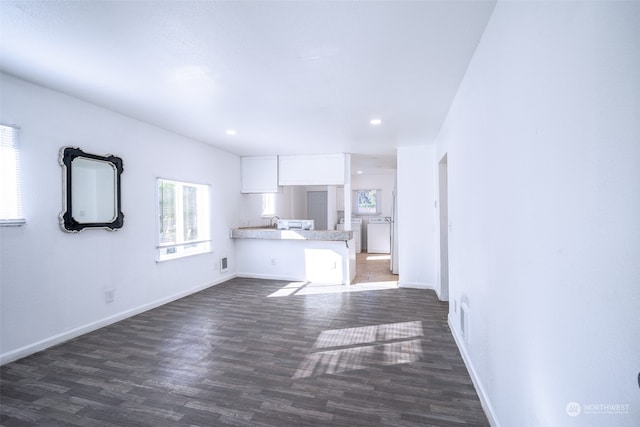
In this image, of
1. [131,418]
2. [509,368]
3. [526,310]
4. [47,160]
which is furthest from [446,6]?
[47,160]

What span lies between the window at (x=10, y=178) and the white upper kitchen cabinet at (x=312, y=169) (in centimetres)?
368

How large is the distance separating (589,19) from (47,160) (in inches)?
153

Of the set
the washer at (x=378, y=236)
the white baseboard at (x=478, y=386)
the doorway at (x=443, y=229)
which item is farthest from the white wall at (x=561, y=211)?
the washer at (x=378, y=236)

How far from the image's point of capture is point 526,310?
3.93 feet

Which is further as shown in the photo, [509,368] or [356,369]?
[356,369]

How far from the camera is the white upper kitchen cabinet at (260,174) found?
5.63 m

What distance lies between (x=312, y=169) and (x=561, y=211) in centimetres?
468

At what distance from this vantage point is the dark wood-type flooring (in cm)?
179

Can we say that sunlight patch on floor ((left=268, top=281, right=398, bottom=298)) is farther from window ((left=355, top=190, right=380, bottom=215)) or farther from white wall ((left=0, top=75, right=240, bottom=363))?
window ((left=355, top=190, right=380, bottom=215))

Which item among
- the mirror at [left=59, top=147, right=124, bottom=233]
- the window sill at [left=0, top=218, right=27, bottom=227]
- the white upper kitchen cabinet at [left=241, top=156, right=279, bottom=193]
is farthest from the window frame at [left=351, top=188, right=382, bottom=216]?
the window sill at [left=0, top=218, right=27, bottom=227]

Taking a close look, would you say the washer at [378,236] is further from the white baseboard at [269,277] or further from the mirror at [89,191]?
the mirror at [89,191]

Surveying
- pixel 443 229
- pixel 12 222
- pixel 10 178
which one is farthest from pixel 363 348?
pixel 10 178

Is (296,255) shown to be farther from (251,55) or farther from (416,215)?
(251,55)

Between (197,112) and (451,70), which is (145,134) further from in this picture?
(451,70)
